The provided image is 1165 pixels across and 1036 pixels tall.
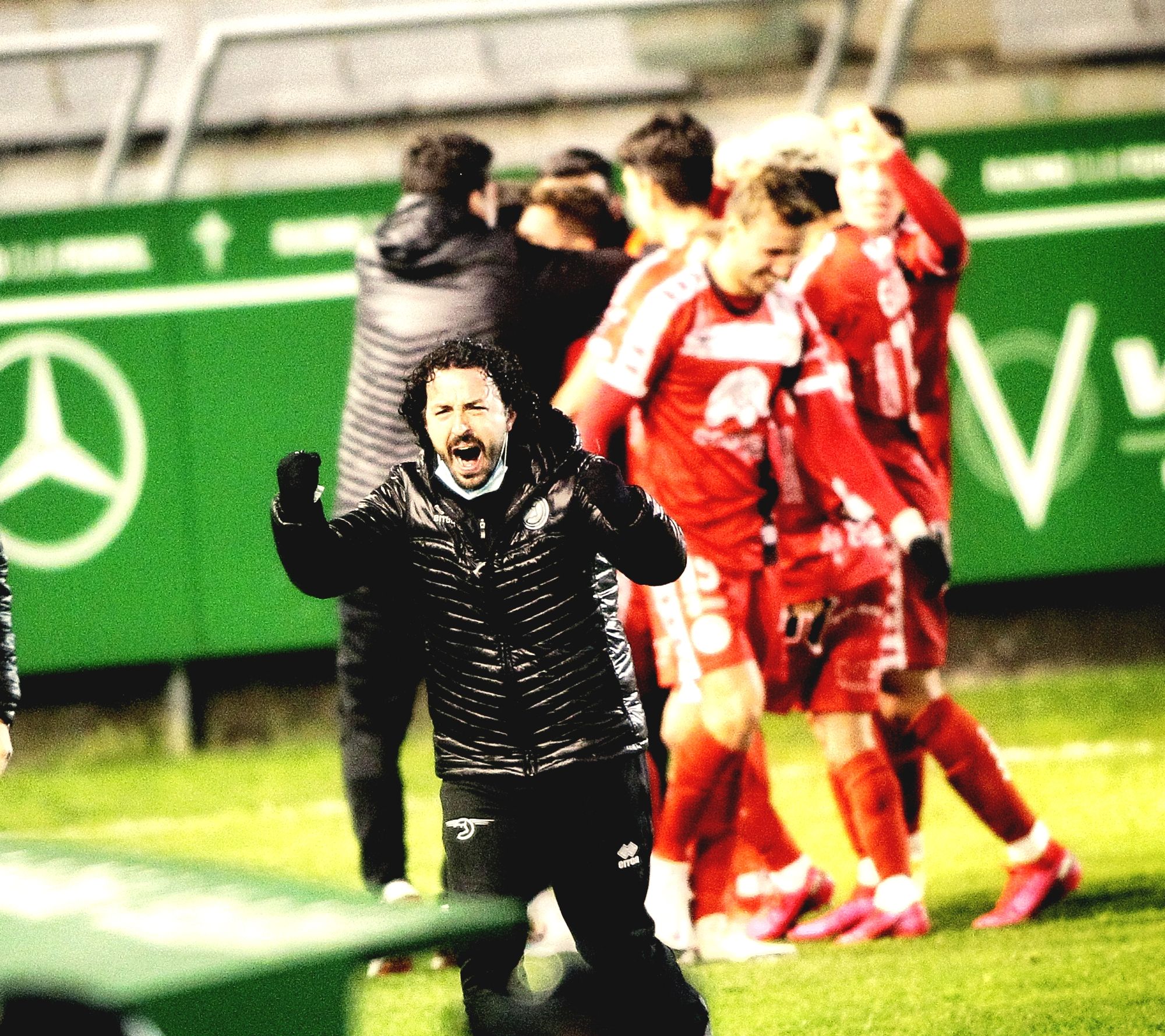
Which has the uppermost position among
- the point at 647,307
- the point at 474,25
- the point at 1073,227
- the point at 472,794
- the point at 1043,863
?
the point at 474,25

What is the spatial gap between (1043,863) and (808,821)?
5.39 feet

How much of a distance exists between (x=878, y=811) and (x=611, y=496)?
2.27 meters

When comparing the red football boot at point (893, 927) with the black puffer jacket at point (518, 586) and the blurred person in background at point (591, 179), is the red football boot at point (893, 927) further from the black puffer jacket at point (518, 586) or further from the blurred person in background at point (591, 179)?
the blurred person in background at point (591, 179)

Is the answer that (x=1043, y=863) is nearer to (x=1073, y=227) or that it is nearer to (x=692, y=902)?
(x=692, y=902)

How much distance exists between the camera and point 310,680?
1009cm

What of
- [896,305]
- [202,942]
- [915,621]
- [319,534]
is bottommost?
[202,942]

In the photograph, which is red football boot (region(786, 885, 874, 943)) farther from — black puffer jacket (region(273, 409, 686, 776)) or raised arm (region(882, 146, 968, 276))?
black puffer jacket (region(273, 409, 686, 776))

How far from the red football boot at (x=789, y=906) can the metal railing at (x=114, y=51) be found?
4.76 meters

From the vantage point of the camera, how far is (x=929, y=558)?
6.14 m

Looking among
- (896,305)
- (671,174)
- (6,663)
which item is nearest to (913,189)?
(896,305)

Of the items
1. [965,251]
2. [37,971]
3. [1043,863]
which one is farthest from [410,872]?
[37,971]

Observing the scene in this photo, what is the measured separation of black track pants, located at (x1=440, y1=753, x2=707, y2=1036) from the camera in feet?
14.7

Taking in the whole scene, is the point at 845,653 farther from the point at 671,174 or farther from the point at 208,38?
the point at 208,38

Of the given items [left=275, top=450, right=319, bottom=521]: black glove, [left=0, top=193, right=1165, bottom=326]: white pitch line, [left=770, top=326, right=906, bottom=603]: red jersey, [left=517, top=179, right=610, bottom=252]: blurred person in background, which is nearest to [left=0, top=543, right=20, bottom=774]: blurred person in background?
[left=275, top=450, right=319, bottom=521]: black glove
